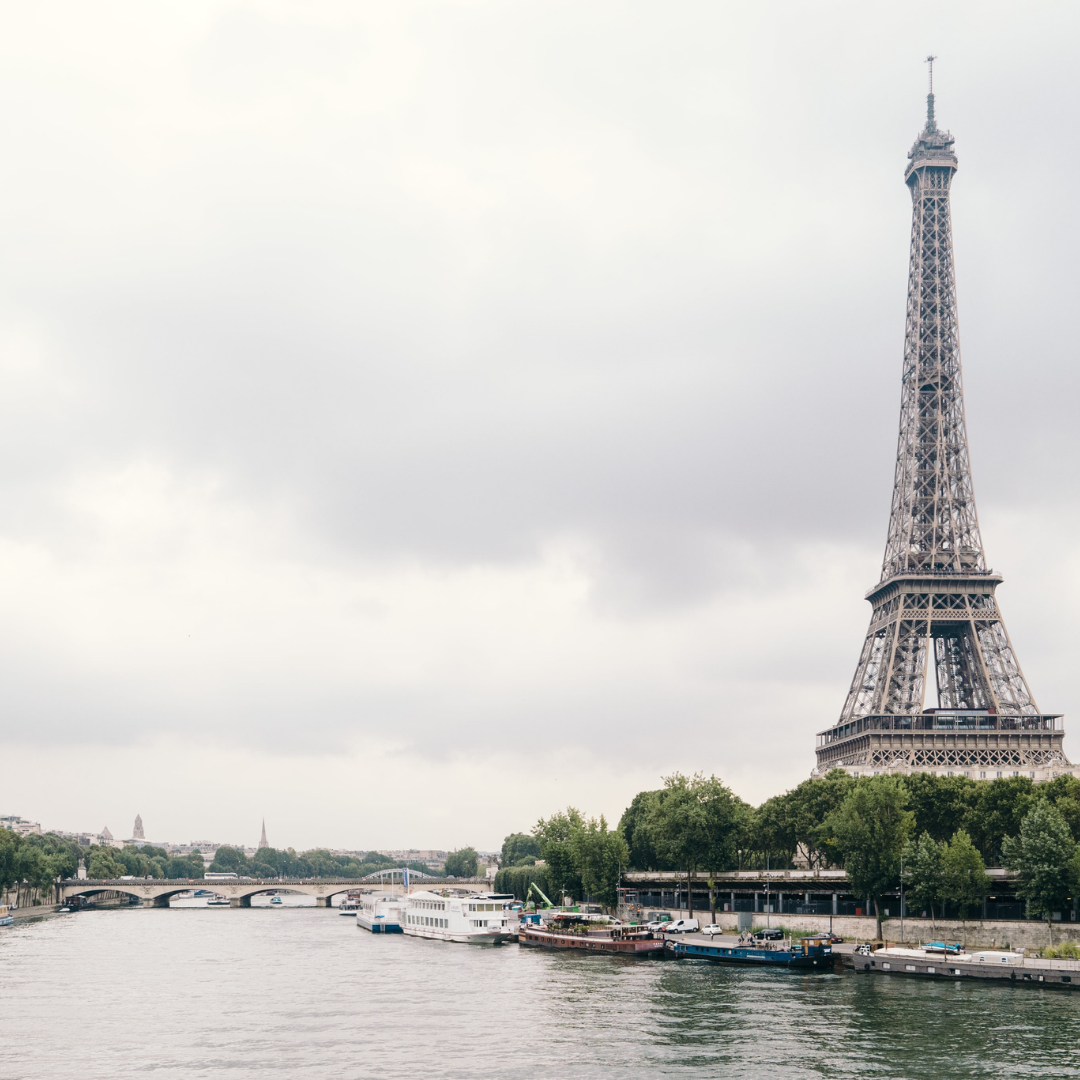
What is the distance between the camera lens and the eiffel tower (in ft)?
423

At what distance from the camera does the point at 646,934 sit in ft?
349

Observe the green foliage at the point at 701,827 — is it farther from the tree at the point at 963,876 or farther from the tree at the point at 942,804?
the tree at the point at 963,876

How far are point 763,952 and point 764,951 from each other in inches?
4.8

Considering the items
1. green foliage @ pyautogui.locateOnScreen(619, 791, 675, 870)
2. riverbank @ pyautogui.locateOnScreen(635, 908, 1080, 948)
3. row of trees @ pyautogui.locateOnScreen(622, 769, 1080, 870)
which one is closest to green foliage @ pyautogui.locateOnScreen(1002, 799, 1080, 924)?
riverbank @ pyautogui.locateOnScreen(635, 908, 1080, 948)

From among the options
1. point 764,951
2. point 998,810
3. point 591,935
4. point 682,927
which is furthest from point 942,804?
point 591,935

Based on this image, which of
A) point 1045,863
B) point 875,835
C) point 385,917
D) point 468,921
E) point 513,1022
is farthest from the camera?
point 385,917

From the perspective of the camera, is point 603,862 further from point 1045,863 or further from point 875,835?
point 1045,863

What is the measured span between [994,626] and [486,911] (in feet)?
216

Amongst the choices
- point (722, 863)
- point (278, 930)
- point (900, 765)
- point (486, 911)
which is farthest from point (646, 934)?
point (278, 930)

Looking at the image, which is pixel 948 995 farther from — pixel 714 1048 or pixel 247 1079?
pixel 247 1079

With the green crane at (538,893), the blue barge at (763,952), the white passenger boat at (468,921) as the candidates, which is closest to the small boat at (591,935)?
the white passenger boat at (468,921)

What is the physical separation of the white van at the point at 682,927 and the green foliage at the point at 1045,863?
32362 millimetres

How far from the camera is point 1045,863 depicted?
8962 centimetres

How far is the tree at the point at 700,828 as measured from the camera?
121 metres
